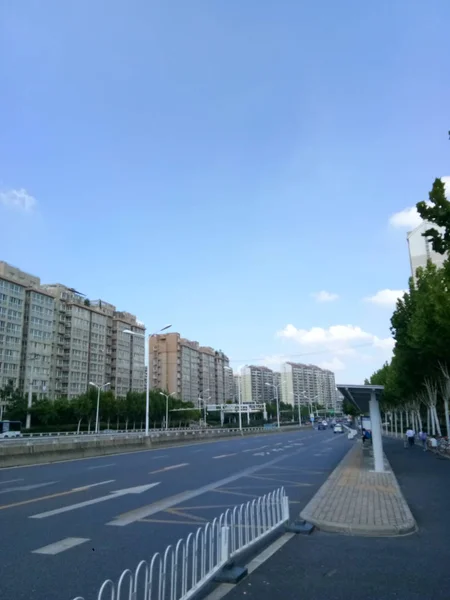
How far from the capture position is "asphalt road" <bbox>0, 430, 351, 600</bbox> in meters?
5.81

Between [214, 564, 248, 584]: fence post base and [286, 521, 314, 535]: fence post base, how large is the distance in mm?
2332

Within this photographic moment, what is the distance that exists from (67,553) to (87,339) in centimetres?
9822

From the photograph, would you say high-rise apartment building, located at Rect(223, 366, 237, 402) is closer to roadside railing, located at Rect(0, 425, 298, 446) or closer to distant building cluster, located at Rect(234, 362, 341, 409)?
distant building cluster, located at Rect(234, 362, 341, 409)

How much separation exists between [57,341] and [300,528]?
300 ft

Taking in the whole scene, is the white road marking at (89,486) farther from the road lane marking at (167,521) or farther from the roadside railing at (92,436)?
the roadside railing at (92,436)

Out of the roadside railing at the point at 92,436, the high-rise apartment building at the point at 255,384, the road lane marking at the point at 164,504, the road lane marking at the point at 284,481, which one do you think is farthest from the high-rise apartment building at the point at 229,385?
the road lane marking at the point at 164,504

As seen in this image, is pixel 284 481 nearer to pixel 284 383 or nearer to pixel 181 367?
pixel 181 367

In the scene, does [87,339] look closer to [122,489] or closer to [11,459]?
[11,459]

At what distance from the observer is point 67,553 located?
664 centimetres

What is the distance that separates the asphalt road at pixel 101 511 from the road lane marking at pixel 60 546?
0.05ft

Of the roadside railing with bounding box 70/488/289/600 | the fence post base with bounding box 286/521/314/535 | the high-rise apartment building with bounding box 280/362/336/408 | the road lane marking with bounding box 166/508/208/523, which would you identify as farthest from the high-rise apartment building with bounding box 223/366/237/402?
the roadside railing with bounding box 70/488/289/600

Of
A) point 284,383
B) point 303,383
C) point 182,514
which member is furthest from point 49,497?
point 303,383

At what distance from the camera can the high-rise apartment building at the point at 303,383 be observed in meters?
165

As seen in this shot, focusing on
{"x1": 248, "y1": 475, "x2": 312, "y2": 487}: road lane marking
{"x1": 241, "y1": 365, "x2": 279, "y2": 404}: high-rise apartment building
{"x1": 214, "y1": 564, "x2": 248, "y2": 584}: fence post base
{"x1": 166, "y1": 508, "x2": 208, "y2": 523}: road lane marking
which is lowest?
{"x1": 248, "y1": 475, "x2": 312, "y2": 487}: road lane marking
